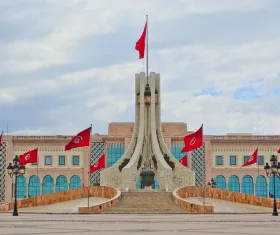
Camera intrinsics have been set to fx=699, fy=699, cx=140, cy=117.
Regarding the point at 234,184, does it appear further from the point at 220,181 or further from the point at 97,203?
the point at 97,203

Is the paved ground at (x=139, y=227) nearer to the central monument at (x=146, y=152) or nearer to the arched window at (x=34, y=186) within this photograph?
the central monument at (x=146, y=152)

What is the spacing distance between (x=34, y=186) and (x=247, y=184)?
81.0 feet

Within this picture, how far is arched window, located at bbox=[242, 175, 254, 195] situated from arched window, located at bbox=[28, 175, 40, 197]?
23794 millimetres

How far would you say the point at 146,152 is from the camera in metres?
61.3

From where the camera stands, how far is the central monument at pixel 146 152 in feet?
191

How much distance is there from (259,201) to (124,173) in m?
15.0

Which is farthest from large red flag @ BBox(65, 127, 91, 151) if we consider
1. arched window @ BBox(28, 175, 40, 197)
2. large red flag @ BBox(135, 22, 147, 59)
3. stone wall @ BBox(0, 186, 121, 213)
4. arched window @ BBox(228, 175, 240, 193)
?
arched window @ BBox(228, 175, 240, 193)

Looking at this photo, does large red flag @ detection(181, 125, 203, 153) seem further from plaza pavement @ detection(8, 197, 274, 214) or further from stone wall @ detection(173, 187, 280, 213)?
plaza pavement @ detection(8, 197, 274, 214)

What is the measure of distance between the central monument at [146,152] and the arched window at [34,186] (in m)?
22.9

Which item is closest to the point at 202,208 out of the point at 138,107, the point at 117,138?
the point at 138,107

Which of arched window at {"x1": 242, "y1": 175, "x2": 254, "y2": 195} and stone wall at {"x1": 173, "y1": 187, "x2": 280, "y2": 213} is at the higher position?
arched window at {"x1": 242, "y1": 175, "x2": 254, "y2": 195}

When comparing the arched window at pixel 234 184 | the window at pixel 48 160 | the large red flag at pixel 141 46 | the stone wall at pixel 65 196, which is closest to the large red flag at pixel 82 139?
the stone wall at pixel 65 196

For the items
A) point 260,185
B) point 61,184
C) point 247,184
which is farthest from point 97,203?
point 260,185

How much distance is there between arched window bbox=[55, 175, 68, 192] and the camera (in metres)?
81.1
